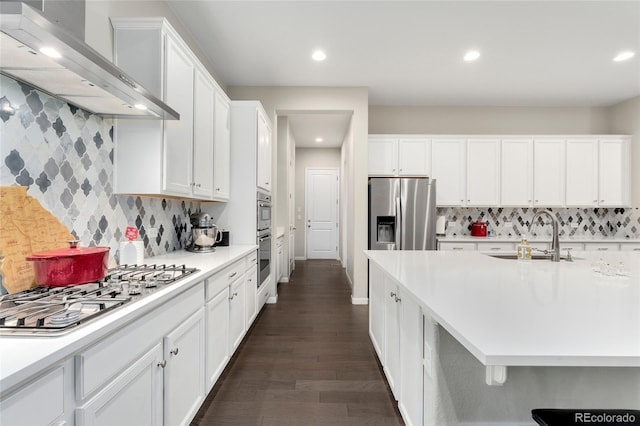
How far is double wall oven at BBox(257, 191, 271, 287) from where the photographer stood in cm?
324

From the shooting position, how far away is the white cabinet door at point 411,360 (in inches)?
52.2

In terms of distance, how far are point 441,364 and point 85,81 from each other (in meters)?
1.81

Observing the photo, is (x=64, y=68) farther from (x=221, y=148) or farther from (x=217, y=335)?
(x=221, y=148)

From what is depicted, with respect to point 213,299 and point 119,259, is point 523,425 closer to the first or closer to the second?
point 213,299

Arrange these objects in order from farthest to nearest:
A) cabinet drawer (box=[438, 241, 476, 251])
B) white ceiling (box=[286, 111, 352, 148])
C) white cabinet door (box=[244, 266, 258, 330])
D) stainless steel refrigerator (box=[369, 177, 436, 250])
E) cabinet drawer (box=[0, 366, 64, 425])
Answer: white ceiling (box=[286, 111, 352, 148]), cabinet drawer (box=[438, 241, 476, 251]), stainless steel refrigerator (box=[369, 177, 436, 250]), white cabinet door (box=[244, 266, 258, 330]), cabinet drawer (box=[0, 366, 64, 425])

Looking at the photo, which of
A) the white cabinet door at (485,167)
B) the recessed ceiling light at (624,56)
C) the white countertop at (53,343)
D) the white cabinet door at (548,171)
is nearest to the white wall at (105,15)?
the white countertop at (53,343)


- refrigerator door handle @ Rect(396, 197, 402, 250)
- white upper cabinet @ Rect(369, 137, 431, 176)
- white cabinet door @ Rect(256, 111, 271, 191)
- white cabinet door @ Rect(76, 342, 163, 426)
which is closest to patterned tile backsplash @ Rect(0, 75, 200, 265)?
white cabinet door @ Rect(76, 342, 163, 426)

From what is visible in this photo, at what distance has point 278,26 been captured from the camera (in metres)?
2.71

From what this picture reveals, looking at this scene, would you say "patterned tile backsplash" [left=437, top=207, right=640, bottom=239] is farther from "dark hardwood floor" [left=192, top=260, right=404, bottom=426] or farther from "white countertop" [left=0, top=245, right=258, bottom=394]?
"white countertop" [left=0, top=245, right=258, bottom=394]

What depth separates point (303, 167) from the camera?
7.48 metres

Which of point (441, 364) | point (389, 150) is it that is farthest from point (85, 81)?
point (389, 150)

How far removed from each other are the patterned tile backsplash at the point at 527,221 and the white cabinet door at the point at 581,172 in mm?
301

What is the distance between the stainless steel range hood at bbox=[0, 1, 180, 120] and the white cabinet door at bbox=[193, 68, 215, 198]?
26.2 inches

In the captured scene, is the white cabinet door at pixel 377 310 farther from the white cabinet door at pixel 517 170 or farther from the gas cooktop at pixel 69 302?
the white cabinet door at pixel 517 170
